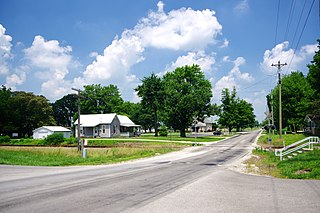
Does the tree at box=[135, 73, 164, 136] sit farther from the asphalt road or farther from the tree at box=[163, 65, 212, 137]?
the asphalt road

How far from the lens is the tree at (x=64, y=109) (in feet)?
414

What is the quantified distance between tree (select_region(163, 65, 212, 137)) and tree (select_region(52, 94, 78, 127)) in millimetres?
73989

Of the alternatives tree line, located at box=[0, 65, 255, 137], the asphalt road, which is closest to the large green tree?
tree line, located at box=[0, 65, 255, 137]

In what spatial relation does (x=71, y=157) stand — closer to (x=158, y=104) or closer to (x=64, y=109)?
(x=158, y=104)

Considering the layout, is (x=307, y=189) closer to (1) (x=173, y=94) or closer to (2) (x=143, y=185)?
(2) (x=143, y=185)

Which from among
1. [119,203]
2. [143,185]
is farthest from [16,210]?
[143,185]

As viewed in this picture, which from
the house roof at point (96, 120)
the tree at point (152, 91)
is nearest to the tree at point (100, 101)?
the house roof at point (96, 120)

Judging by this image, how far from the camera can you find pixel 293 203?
8.01 metres

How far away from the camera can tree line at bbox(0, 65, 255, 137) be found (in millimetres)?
59844

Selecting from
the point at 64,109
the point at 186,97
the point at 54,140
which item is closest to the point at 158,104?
the point at 186,97

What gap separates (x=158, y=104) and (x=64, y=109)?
247ft

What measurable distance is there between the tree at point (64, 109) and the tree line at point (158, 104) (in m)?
34.2

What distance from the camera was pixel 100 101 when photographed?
94812 millimetres

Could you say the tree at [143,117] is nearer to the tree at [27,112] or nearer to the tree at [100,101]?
the tree at [100,101]
